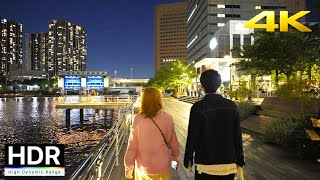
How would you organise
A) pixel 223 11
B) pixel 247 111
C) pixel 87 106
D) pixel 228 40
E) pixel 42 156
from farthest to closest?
1. pixel 223 11
2. pixel 228 40
3. pixel 87 106
4. pixel 247 111
5. pixel 42 156

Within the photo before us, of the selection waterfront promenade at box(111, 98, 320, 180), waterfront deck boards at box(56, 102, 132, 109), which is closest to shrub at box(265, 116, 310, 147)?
waterfront promenade at box(111, 98, 320, 180)

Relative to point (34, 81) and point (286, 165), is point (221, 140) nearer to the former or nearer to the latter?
point (286, 165)

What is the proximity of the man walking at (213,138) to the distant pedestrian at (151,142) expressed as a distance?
0.99 ft

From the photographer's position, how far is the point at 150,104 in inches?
158

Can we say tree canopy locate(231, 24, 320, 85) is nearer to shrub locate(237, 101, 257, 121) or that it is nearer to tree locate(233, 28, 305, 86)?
tree locate(233, 28, 305, 86)

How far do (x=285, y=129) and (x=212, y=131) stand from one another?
7742 millimetres

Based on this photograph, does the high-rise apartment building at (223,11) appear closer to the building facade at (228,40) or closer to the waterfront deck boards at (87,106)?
the building facade at (228,40)

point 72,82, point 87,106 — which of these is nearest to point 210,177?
point 87,106

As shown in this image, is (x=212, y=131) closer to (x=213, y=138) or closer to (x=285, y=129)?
(x=213, y=138)

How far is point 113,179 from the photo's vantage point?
7254mm

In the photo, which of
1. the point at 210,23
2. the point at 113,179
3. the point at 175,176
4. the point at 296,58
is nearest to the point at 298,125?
the point at 175,176

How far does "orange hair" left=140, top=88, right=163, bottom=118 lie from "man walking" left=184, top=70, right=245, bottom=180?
1.51ft

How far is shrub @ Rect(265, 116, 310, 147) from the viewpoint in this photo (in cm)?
1016

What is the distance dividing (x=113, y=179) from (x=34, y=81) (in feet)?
644
